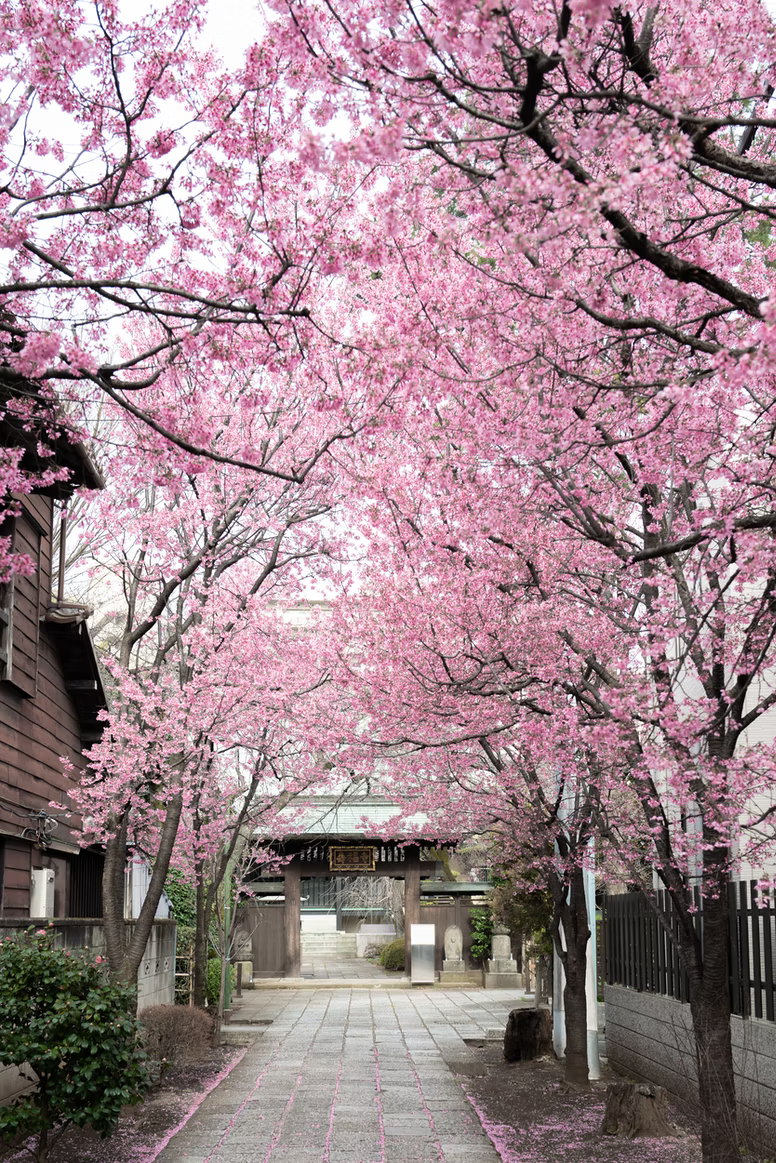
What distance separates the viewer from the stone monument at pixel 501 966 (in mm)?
26281

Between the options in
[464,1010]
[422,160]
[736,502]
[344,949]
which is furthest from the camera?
[344,949]

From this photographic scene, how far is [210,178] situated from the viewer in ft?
20.2

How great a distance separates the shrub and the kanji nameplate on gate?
49.1 ft

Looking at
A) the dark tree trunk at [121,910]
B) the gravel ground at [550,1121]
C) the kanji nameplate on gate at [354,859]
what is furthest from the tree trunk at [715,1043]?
the kanji nameplate on gate at [354,859]

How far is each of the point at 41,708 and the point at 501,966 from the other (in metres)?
17.5

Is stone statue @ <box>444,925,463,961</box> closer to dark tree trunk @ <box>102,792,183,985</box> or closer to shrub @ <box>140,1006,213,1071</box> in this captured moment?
shrub @ <box>140,1006,213,1071</box>

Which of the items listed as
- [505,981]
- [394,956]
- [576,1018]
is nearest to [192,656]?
[576,1018]

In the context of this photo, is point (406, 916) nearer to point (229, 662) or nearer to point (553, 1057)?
point (553, 1057)

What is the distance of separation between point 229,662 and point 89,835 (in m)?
3.19

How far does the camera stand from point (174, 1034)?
13312 millimetres

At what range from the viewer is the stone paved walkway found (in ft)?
29.2

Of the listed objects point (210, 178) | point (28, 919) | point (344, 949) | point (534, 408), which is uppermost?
point (210, 178)

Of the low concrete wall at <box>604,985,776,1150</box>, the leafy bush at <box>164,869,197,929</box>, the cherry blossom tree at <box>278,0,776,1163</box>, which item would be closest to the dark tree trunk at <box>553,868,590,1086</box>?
the low concrete wall at <box>604,985,776,1150</box>

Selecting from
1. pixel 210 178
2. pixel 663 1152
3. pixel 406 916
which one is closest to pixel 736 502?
pixel 210 178
